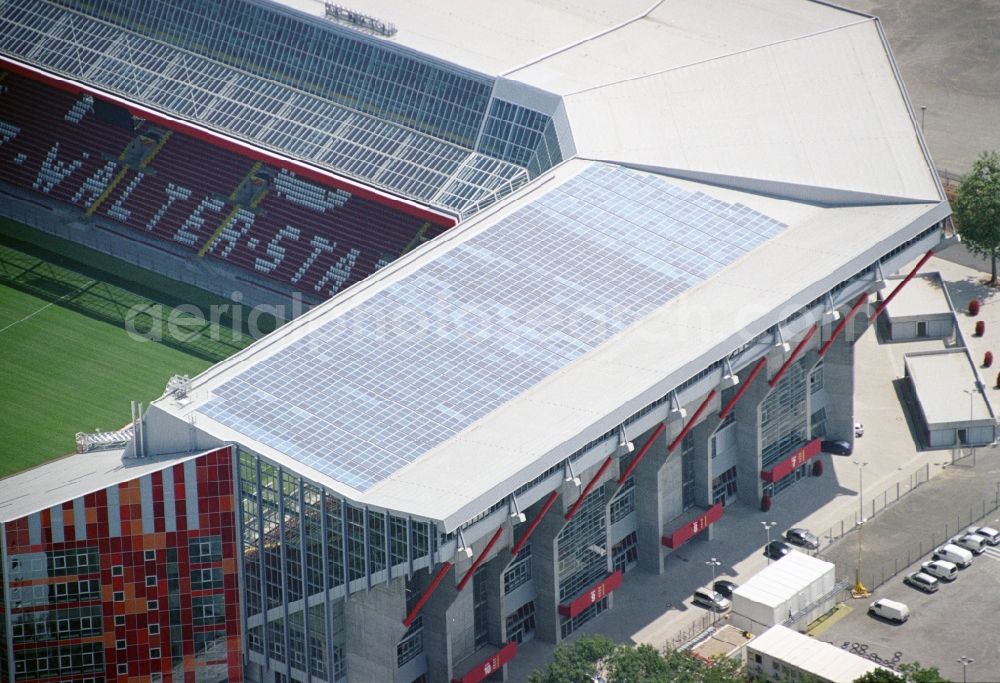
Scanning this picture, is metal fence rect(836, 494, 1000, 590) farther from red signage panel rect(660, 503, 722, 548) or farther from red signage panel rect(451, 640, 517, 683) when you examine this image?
red signage panel rect(451, 640, 517, 683)

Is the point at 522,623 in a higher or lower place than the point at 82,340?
lower

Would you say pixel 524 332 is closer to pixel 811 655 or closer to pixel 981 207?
pixel 811 655

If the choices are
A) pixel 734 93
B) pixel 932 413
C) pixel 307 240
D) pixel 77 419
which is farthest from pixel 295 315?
pixel 932 413

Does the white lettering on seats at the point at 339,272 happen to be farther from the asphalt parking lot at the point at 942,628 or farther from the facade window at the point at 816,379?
the asphalt parking lot at the point at 942,628

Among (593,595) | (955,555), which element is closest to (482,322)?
(593,595)

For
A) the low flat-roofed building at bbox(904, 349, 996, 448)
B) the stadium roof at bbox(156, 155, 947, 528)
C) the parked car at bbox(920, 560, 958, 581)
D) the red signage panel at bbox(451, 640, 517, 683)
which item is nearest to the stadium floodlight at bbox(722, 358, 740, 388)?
the stadium roof at bbox(156, 155, 947, 528)

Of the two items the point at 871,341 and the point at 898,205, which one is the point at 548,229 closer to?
the point at 898,205

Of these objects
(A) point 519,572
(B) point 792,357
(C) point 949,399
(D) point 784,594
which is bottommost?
(D) point 784,594
